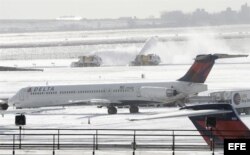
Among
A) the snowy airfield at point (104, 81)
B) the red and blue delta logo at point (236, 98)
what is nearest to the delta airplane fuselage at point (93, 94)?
the snowy airfield at point (104, 81)

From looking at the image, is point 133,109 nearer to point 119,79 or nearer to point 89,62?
point 119,79

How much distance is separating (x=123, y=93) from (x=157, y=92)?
3324 millimetres

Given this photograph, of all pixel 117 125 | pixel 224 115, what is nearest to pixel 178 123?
pixel 117 125

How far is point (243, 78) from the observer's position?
113062 millimetres

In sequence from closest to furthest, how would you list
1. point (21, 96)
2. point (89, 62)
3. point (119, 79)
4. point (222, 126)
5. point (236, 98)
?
point (222, 126) < point (236, 98) < point (21, 96) < point (119, 79) < point (89, 62)

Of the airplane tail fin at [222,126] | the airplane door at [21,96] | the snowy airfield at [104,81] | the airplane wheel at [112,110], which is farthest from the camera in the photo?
the airplane door at [21,96]

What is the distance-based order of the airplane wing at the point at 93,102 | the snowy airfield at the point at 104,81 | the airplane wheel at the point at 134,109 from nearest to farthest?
1. the snowy airfield at the point at 104,81
2. the airplane wheel at the point at 134,109
3. the airplane wing at the point at 93,102

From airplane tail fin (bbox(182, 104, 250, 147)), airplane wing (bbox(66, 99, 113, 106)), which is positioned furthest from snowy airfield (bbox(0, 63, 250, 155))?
airplane tail fin (bbox(182, 104, 250, 147))

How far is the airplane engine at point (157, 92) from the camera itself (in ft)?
244

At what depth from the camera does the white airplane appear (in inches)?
2948

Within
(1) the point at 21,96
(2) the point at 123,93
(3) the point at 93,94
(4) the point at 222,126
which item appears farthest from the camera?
(1) the point at 21,96

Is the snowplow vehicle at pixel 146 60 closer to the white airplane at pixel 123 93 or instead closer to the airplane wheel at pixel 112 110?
the white airplane at pixel 123 93

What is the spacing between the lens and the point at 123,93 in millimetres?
75938

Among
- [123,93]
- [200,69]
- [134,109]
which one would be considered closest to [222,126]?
[134,109]
